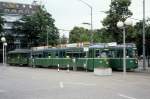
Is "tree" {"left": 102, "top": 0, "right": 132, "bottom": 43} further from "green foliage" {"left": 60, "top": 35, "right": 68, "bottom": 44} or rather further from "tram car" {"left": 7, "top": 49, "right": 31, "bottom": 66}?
"green foliage" {"left": 60, "top": 35, "right": 68, "bottom": 44}

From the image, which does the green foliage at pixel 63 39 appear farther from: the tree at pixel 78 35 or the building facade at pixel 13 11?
the building facade at pixel 13 11

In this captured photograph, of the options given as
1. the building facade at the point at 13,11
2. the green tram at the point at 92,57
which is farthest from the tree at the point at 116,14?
the building facade at the point at 13,11

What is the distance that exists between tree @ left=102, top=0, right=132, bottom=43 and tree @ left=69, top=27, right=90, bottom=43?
166 feet

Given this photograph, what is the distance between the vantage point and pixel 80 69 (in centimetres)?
5038

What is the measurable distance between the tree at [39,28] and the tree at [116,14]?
4261cm

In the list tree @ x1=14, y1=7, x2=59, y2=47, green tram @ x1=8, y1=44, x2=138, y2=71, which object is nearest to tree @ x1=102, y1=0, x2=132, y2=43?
green tram @ x1=8, y1=44, x2=138, y2=71

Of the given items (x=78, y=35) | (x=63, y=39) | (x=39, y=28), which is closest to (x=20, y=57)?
(x=39, y=28)

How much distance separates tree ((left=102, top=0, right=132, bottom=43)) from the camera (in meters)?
58.4

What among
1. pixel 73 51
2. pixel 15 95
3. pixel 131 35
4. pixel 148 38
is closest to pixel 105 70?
pixel 73 51

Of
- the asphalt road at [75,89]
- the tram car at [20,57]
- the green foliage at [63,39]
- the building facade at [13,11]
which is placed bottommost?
the asphalt road at [75,89]

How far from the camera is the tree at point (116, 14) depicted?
58.4 metres

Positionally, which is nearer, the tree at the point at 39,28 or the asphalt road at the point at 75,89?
the asphalt road at the point at 75,89

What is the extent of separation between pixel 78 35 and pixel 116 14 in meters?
58.8

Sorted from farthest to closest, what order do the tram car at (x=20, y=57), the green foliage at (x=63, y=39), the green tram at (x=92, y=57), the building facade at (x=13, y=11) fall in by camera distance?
the building facade at (x=13, y=11), the green foliage at (x=63, y=39), the tram car at (x=20, y=57), the green tram at (x=92, y=57)
